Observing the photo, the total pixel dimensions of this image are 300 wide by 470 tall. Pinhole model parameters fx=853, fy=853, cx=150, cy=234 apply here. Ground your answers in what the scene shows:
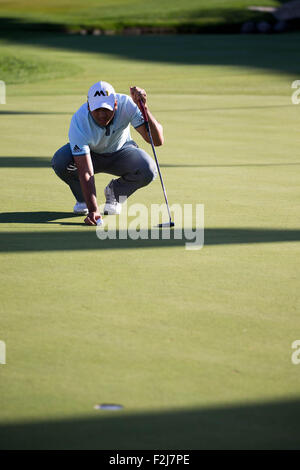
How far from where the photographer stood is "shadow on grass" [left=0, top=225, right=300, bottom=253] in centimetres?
621

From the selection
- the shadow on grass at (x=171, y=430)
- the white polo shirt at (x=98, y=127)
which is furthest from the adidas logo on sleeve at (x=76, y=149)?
the shadow on grass at (x=171, y=430)

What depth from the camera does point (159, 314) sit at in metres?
4.71

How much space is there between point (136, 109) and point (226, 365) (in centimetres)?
344

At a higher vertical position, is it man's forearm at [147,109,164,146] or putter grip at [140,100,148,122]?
man's forearm at [147,109,164,146]

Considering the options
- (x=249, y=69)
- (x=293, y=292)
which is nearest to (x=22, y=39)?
(x=249, y=69)

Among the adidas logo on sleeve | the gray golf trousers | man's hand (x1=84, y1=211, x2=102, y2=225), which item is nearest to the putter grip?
the gray golf trousers

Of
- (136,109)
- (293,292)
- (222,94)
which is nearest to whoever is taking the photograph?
(293,292)

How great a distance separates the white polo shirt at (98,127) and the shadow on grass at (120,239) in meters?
0.69

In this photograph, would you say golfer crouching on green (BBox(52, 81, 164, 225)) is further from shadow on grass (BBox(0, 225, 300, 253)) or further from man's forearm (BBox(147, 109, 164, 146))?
shadow on grass (BBox(0, 225, 300, 253))

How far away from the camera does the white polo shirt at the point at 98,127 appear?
22.4 ft

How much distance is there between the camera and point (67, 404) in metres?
3.56

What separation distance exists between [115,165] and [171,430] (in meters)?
4.28

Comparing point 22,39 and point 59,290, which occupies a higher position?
point 22,39

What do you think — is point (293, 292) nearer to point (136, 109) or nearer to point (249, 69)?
point (136, 109)
